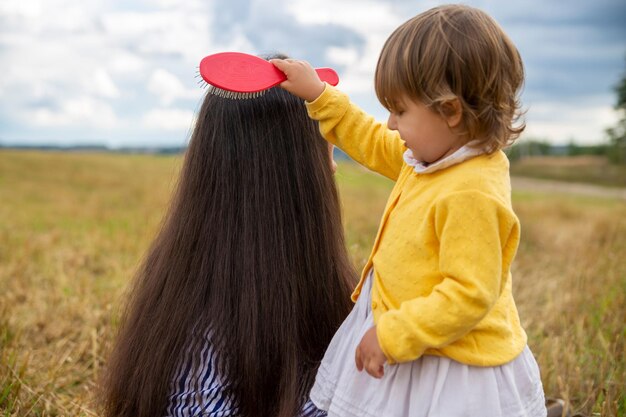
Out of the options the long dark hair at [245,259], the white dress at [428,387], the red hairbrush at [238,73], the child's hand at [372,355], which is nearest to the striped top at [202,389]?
the long dark hair at [245,259]

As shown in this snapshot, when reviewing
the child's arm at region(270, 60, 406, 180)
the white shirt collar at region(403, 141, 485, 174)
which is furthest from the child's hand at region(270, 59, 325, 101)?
the white shirt collar at region(403, 141, 485, 174)

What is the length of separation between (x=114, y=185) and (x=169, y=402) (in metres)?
13.7

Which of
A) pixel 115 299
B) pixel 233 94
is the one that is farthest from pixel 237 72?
pixel 115 299

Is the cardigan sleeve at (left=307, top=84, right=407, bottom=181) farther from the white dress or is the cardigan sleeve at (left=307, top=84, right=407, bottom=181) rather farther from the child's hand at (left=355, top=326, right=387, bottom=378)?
the child's hand at (left=355, top=326, right=387, bottom=378)

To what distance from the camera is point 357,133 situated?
1.94 metres

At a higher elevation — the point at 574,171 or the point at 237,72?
the point at 237,72

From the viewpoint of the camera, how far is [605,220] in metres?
6.95

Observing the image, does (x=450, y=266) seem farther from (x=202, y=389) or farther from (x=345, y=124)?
(x=202, y=389)

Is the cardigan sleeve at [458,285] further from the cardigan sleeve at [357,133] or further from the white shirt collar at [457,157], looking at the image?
the cardigan sleeve at [357,133]

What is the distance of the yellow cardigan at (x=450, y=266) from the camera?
1.47 m

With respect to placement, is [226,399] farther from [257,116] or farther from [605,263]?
[605,263]

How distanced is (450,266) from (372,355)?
10.9 inches

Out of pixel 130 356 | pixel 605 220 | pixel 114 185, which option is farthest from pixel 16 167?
pixel 130 356

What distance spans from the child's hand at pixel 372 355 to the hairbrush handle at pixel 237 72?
703 millimetres
